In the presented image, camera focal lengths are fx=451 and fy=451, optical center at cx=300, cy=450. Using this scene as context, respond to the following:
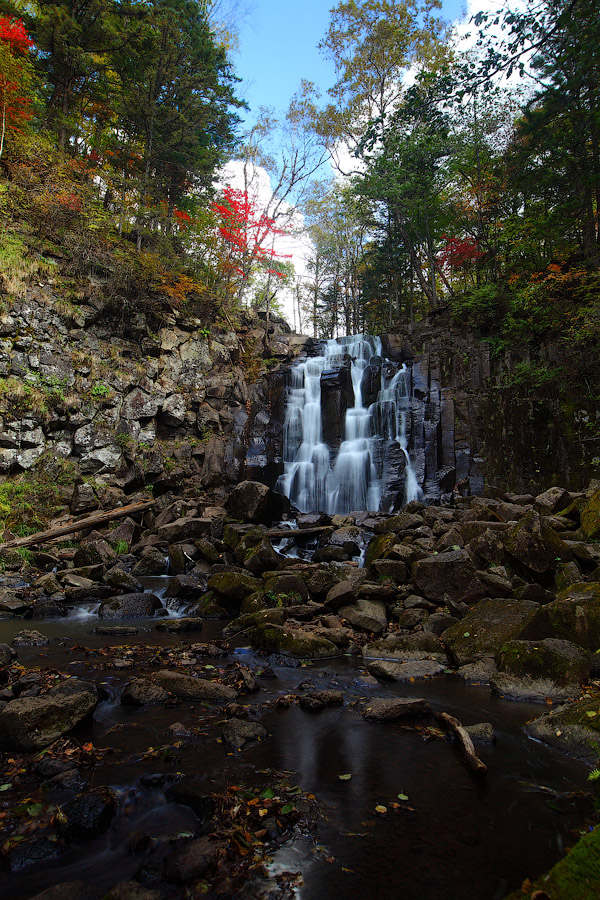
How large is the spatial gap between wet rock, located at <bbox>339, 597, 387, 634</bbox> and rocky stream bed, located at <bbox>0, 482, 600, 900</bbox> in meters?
0.03

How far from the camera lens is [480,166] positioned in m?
21.2

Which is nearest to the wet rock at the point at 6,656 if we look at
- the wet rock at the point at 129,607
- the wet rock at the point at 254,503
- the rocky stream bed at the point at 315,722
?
the rocky stream bed at the point at 315,722

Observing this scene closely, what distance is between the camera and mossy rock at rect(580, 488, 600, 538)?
24.7ft

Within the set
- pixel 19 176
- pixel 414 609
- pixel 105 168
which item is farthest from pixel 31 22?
pixel 414 609

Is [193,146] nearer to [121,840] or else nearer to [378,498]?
[378,498]

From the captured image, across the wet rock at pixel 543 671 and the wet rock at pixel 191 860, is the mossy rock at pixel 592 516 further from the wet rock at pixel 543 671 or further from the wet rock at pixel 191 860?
the wet rock at pixel 191 860

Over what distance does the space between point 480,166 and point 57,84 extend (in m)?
18.6

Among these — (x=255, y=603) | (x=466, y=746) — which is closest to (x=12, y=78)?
(x=255, y=603)

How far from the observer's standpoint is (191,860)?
7.90 feet

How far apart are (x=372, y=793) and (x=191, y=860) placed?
1376 millimetres

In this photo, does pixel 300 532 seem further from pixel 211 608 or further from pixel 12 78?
pixel 12 78

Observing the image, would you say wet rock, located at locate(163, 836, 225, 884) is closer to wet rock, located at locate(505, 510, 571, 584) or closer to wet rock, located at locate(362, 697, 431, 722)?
wet rock, located at locate(362, 697, 431, 722)

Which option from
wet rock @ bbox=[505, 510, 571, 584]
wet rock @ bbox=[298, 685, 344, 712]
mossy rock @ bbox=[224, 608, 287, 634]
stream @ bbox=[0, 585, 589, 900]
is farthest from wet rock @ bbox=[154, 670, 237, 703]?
wet rock @ bbox=[505, 510, 571, 584]

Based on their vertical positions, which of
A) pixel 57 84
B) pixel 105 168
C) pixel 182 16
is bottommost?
pixel 105 168
